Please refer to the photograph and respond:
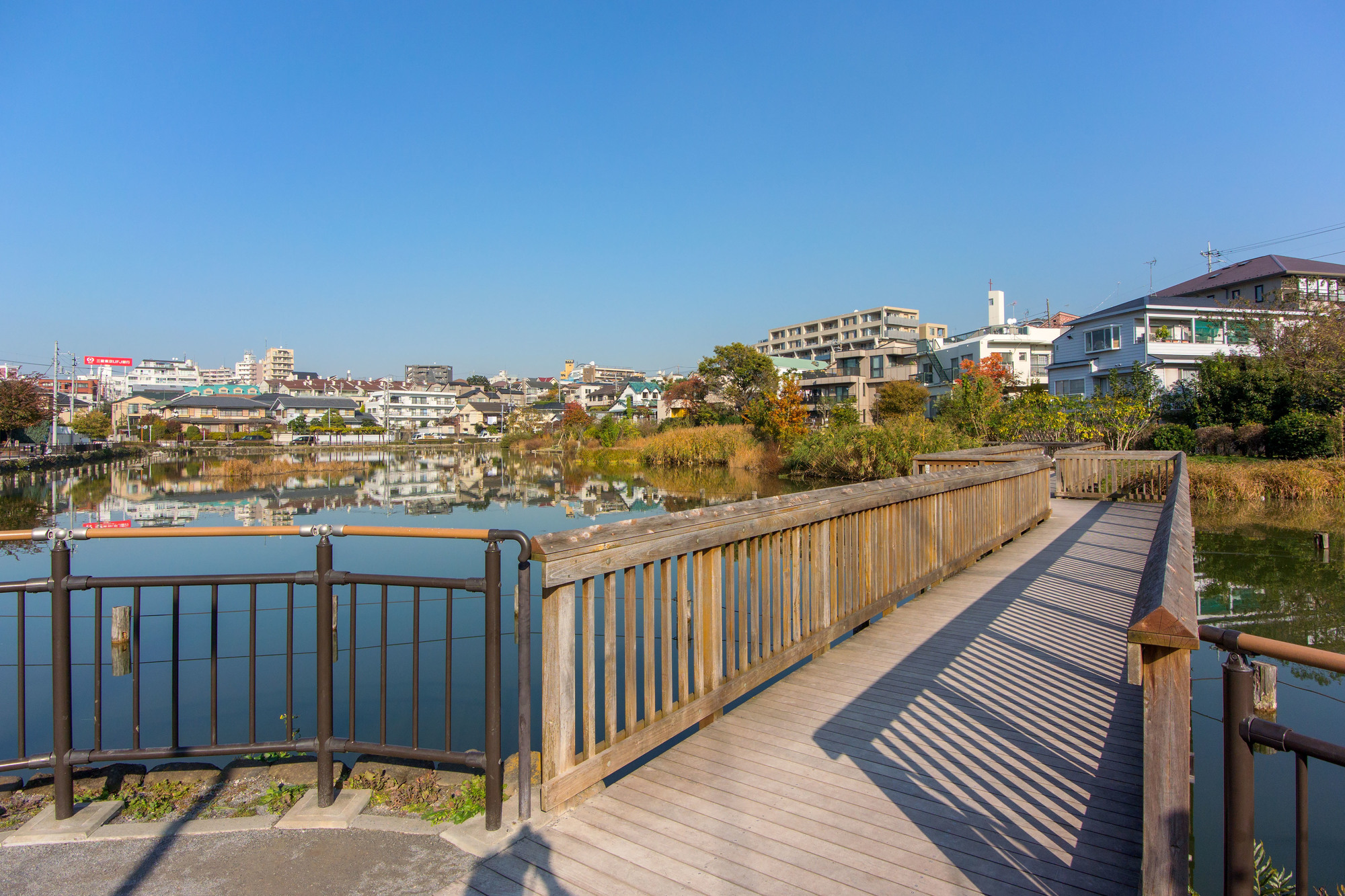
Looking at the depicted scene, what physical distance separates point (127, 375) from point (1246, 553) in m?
209

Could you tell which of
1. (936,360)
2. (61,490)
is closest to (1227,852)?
(61,490)

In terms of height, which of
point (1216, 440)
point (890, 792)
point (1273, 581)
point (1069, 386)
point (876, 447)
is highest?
point (1069, 386)

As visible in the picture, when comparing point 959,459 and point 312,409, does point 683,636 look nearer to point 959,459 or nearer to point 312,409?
point 959,459

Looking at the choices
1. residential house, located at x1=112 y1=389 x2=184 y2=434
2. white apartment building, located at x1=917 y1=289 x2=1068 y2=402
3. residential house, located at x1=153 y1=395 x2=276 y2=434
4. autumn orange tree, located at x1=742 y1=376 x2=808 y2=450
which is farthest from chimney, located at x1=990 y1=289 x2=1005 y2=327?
residential house, located at x1=112 y1=389 x2=184 y2=434

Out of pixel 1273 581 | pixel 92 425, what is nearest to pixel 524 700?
pixel 1273 581

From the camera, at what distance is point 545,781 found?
3035 millimetres

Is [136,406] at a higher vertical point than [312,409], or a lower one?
higher

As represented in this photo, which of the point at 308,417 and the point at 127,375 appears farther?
the point at 127,375

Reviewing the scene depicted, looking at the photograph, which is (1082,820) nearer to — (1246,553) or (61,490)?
(1246,553)

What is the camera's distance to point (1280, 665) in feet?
22.1

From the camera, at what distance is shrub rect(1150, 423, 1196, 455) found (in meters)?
25.4

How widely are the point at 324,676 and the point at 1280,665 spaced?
7876mm

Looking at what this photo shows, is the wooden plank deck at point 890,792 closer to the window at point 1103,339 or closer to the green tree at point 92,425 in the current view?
the window at point 1103,339

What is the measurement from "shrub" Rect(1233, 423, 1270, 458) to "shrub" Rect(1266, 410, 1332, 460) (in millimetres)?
815
